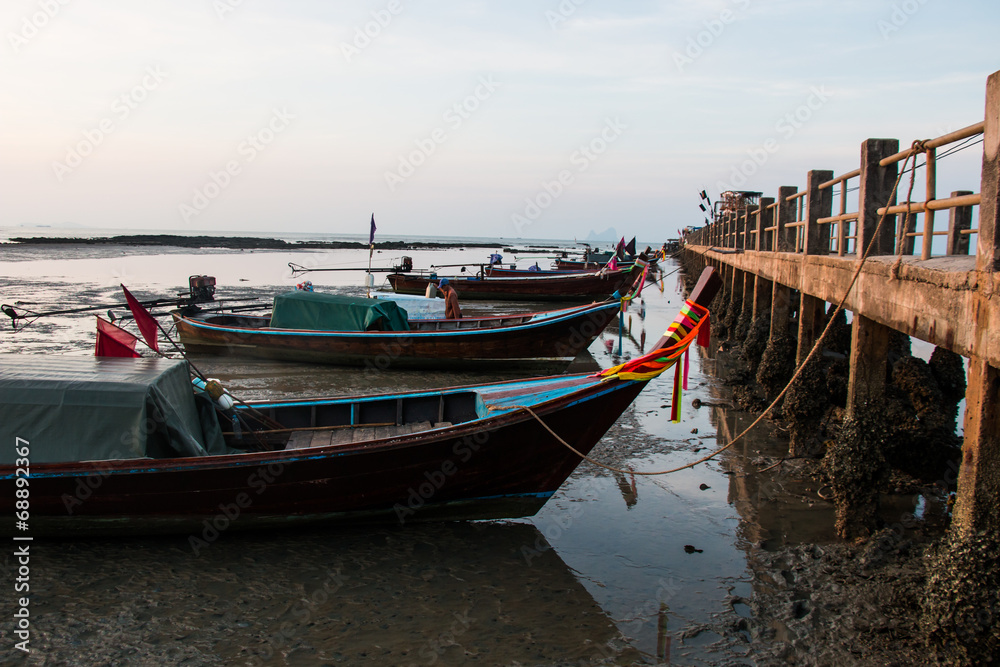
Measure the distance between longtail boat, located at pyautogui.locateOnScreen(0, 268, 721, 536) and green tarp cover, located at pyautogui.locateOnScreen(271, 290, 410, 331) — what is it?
7881 millimetres

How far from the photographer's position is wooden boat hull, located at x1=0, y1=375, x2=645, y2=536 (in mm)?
5820

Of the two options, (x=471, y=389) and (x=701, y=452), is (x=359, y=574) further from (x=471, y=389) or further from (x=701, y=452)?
(x=701, y=452)

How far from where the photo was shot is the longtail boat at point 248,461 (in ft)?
19.0

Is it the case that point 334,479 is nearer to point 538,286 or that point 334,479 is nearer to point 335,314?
point 335,314

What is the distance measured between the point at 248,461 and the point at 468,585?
90.1 inches

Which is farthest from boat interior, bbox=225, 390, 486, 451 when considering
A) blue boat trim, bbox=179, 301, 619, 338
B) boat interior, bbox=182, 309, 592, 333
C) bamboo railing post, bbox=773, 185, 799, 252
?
bamboo railing post, bbox=773, 185, 799, 252

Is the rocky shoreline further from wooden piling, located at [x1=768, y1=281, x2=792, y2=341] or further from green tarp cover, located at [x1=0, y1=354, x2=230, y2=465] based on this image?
green tarp cover, located at [x1=0, y1=354, x2=230, y2=465]

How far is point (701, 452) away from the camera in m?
8.67

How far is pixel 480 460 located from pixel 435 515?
846 mm

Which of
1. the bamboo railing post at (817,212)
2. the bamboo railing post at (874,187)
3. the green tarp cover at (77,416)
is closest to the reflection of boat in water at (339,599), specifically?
the green tarp cover at (77,416)

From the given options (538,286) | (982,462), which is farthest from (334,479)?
(538,286)

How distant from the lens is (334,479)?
6059 millimetres

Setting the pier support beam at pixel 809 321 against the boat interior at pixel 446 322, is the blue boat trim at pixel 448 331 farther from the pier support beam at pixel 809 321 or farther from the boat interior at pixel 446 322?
the pier support beam at pixel 809 321

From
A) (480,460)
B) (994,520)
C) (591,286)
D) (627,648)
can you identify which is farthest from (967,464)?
(591,286)
